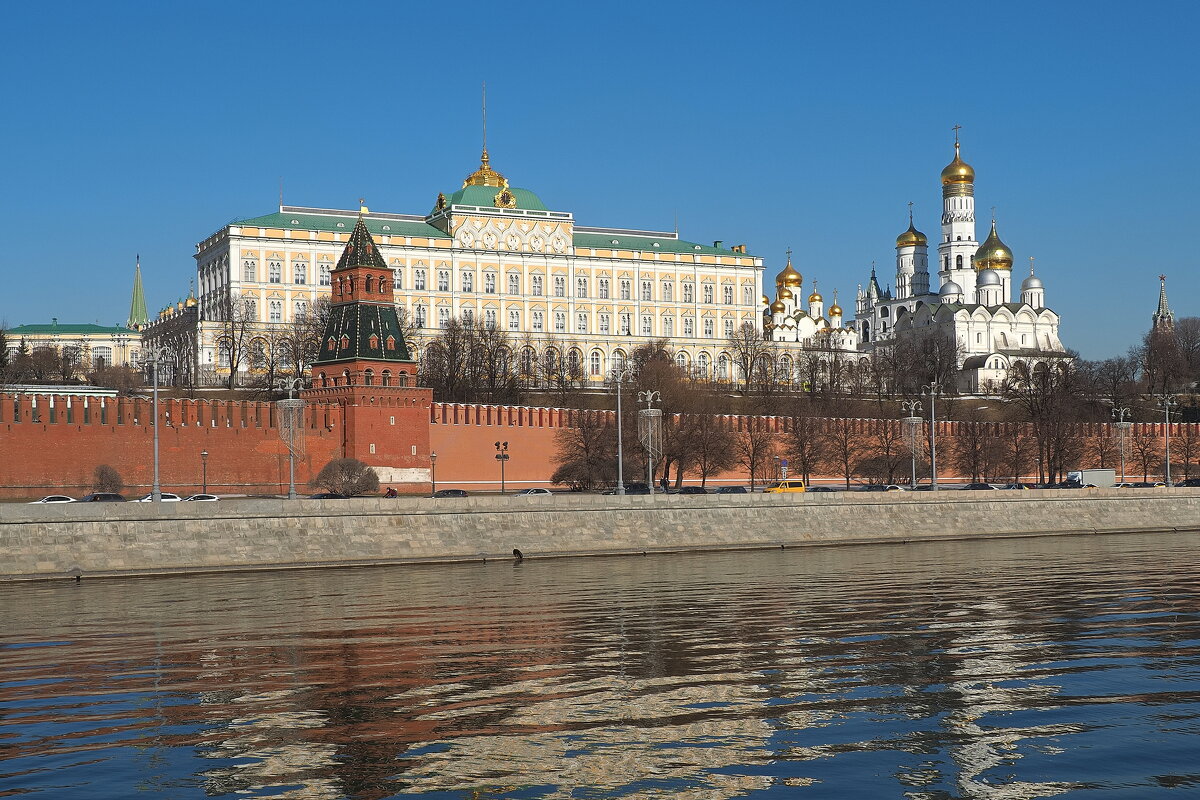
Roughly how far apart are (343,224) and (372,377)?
39.0m

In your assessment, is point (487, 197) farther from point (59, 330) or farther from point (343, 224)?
point (59, 330)

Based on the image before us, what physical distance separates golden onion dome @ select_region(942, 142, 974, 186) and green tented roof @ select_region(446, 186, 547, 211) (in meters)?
35.8

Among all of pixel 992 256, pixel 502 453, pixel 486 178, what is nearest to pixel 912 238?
pixel 992 256

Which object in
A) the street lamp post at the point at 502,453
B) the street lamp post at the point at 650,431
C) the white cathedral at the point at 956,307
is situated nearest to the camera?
the street lamp post at the point at 650,431

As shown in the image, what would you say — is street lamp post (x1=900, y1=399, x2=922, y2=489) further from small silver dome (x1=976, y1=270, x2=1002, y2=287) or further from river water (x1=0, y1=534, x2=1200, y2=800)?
small silver dome (x1=976, y1=270, x2=1002, y2=287)

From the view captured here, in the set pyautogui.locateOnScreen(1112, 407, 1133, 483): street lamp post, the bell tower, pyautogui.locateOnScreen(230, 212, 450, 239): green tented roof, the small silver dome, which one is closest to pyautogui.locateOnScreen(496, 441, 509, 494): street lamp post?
the bell tower

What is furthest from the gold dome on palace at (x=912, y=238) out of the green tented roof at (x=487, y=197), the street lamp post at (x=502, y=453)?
the street lamp post at (x=502, y=453)

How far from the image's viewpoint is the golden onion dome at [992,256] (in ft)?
364

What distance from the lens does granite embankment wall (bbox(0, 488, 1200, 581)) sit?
2791 centimetres

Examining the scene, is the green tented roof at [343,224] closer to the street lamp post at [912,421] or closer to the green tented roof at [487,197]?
the green tented roof at [487,197]

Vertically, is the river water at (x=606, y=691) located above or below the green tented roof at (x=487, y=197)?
below

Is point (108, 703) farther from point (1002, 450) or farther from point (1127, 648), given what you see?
point (1002, 450)

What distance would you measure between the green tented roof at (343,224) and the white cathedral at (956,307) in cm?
2945

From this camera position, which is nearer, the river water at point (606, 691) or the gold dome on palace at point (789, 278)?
the river water at point (606, 691)
